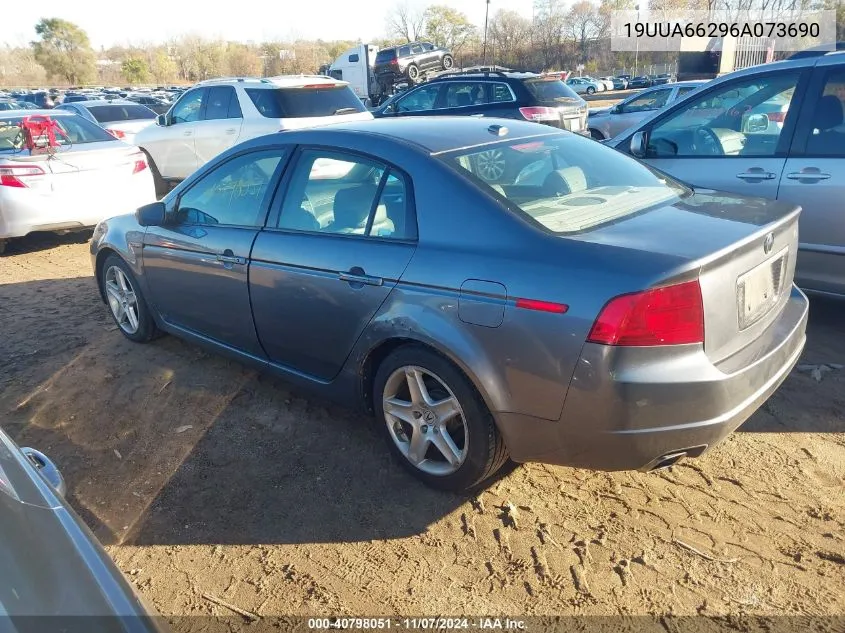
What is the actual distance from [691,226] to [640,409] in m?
0.84

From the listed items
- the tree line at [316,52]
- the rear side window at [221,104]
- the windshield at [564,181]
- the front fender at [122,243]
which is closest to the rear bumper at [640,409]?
the windshield at [564,181]

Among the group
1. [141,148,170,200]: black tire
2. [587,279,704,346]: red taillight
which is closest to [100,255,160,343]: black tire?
[587,279,704,346]: red taillight

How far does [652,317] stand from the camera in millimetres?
2312

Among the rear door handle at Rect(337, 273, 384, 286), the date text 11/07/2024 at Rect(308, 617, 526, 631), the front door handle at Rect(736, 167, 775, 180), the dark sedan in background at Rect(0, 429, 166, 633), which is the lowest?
the date text 11/07/2024 at Rect(308, 617, 526, 631)

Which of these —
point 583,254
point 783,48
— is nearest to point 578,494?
point 583,254

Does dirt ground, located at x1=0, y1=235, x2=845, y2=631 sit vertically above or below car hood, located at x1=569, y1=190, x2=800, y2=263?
below

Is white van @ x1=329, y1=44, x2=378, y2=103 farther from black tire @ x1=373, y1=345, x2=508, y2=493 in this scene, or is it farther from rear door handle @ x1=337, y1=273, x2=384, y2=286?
black tire @ x1=373, y1=345, x2=508, y2=493

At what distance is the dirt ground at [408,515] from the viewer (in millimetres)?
2469

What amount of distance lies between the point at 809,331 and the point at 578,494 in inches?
99.3

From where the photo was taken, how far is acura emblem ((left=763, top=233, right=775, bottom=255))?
2.72 metres

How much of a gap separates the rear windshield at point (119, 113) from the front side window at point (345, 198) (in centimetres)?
1213

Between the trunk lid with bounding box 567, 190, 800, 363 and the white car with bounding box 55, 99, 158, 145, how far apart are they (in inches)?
487

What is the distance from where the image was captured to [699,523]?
275 centimetres

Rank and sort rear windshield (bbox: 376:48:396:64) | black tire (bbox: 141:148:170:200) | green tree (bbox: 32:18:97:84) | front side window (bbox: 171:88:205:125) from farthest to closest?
green tree (bbox: 32:18:97:84)
rear windshield (bbox: 376:48:396:64)
black tire (bbox: 141:148:170:200)
front side window (bbox: 171:88:205:125)
